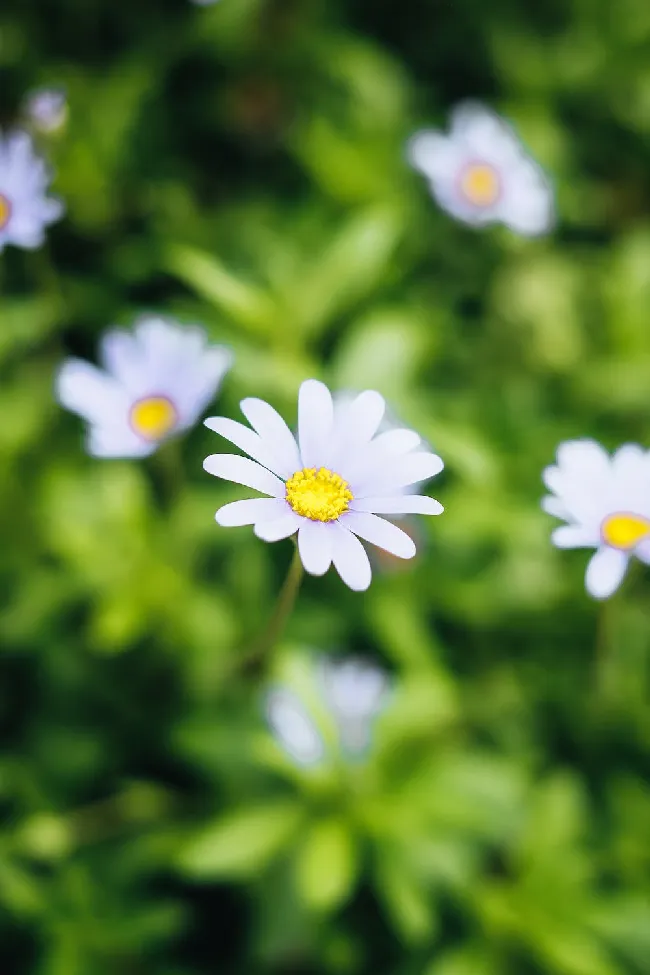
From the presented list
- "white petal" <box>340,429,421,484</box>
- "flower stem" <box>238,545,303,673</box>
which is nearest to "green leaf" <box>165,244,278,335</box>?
"flower stem" <box>238,545,303,673</box>

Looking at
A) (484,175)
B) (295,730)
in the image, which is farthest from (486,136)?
(295,730)

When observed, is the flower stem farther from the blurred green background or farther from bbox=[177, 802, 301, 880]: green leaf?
bbox=[177, 802, 301, 880]: green leaf

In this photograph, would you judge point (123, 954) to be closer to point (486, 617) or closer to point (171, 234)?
point (486, 617)

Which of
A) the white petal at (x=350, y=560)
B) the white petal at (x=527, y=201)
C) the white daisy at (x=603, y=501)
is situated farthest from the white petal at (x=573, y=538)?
the white petal at (x=527, y=201)

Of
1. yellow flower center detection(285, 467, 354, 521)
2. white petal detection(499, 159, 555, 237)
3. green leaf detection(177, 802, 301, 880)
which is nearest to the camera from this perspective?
yellow flower center detection(285, 467, 354, 521)

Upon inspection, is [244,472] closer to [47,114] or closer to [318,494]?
[318,494]

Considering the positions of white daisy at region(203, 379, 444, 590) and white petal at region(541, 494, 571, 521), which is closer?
white daisy at region(203, 379, 444, 590)

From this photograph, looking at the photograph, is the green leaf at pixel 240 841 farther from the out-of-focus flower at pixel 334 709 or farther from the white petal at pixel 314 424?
the white petal at pixel 314 424
